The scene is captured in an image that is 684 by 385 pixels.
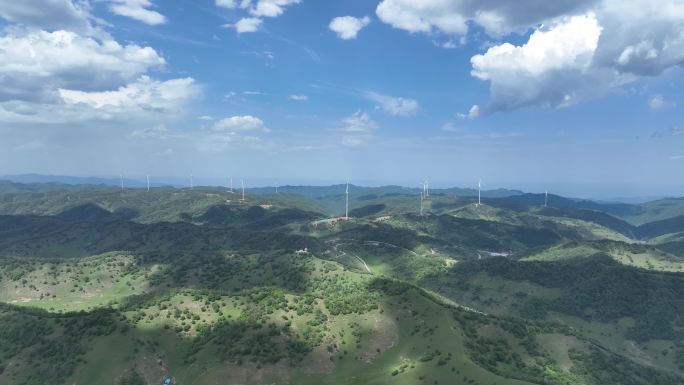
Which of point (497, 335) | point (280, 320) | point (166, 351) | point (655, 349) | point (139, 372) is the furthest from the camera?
point (655, 349)

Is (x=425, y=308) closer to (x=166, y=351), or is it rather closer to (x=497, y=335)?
(x=497, y=335)

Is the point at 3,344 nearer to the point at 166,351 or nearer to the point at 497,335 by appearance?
the point at 166,351

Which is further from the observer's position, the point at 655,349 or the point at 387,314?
the point at 655,349

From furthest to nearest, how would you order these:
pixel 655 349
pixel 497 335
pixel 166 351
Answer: pixel 655 349 → pixel 497 335 → pixel 166 351

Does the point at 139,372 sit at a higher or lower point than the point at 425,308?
lower

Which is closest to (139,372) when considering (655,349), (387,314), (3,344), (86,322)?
(86,322)

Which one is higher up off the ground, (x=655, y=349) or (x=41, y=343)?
(x=41, y=343)

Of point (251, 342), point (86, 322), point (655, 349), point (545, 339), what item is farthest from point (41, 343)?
point (655, 349)

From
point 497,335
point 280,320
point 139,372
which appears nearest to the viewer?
point 139,372

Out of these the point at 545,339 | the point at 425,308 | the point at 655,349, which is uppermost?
the point at 425,308
